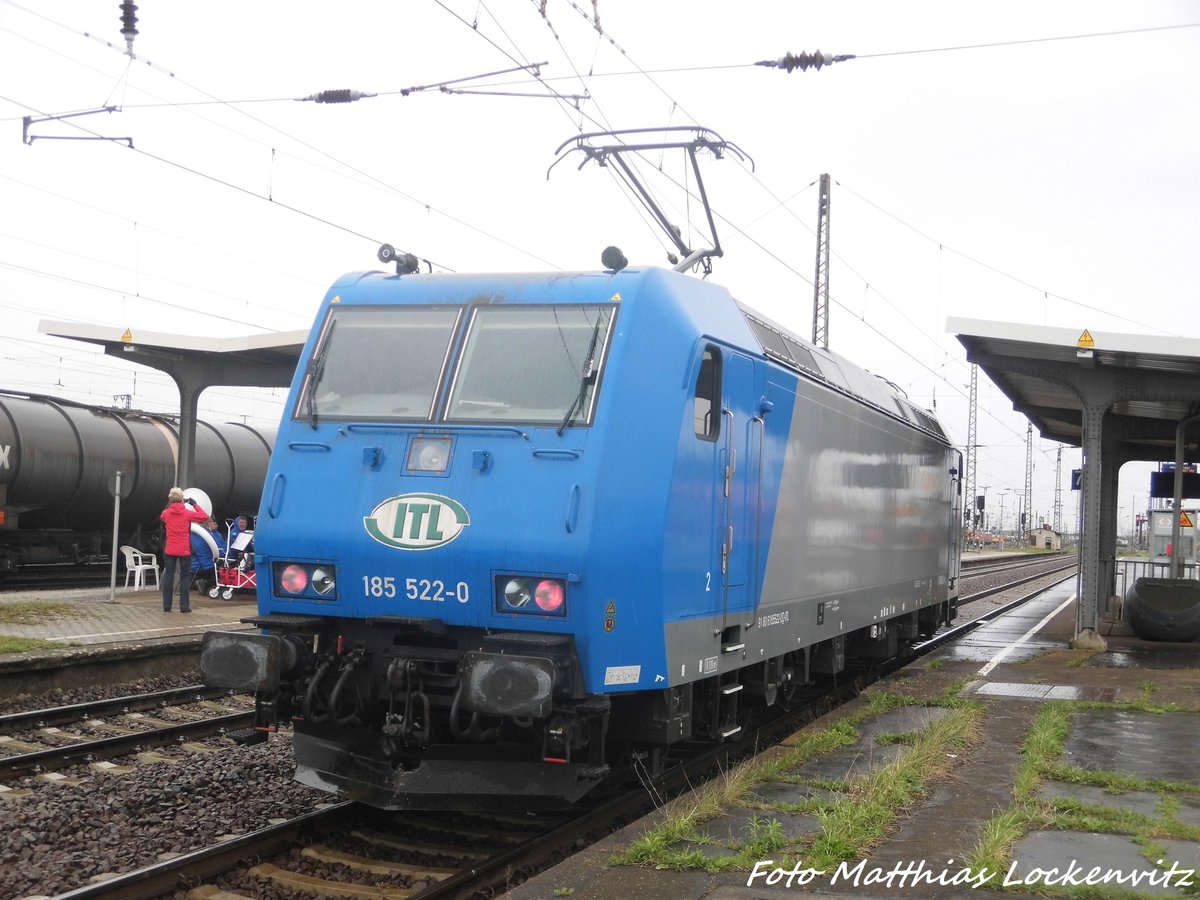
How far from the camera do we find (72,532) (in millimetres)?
22906

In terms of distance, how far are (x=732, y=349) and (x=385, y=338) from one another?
89.9 inches

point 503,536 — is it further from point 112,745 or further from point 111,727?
point 111,727

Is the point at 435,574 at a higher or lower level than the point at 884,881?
higher

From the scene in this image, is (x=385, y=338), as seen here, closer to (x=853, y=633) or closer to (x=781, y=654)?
(x=781, y=654)

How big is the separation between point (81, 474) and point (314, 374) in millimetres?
15903

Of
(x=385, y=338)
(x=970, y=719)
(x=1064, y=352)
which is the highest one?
(x=1064, y=352)

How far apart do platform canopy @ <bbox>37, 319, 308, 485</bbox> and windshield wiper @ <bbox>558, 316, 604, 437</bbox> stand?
1127 cm

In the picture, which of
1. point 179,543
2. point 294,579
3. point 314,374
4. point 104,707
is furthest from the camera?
point 179,543

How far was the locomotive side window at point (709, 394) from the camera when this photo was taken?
7520 millimetres

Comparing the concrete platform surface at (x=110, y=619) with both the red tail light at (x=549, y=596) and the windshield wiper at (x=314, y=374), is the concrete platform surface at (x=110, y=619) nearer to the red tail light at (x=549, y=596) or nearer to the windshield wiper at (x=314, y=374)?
the windshield wiper at (x=314, y=374)

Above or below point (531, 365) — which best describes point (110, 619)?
below

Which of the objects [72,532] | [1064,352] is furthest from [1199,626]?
[72,532]

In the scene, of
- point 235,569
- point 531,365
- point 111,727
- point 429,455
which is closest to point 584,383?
point 531,365

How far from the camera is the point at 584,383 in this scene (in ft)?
22.7
